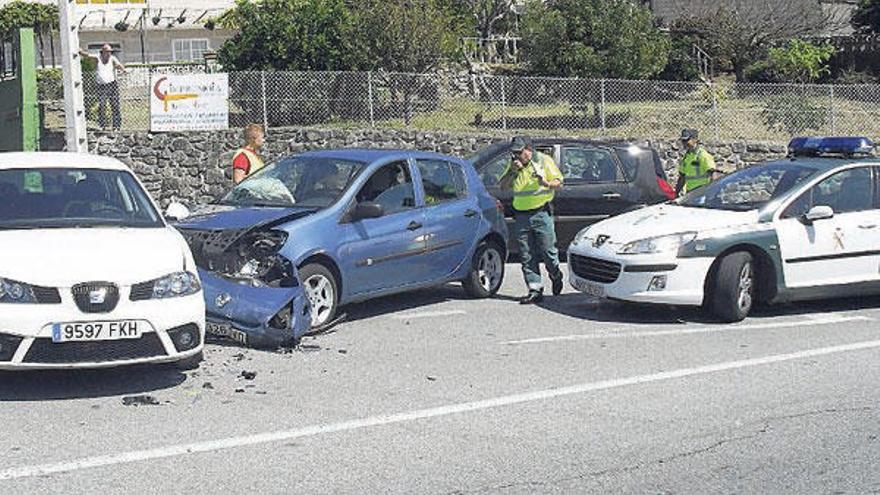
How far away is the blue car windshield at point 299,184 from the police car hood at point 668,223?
7.95ft

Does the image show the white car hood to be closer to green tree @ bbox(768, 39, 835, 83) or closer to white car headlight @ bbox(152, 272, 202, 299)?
white car headlight @ bbox(152, 272, 202, 299)

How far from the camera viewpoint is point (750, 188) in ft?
38.6

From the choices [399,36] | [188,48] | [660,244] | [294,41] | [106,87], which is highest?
[188,48]

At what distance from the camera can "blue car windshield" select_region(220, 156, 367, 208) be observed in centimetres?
1073

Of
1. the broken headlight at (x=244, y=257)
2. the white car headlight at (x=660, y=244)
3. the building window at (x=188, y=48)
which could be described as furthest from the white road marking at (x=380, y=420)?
the building window at (x=188, y=48)

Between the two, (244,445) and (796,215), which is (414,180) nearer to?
(796,215)

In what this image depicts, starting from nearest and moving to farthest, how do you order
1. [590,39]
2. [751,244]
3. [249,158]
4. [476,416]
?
[476,416] → [751,244] → [249,158] → [590,39]

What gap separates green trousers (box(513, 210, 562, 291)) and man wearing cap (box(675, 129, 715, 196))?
422cm

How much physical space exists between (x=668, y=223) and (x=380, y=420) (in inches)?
184

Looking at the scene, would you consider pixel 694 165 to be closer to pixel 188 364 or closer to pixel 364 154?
pixel 364 154

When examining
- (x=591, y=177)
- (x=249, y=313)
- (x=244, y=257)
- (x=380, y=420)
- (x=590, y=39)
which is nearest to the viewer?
(x=380, y=420)

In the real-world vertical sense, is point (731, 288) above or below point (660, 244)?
below

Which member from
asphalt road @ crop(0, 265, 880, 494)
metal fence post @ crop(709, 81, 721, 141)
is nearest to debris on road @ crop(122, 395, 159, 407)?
asphalt road @ crop(0, 265, 880, 494)

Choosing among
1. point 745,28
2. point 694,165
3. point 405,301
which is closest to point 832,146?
point 694,165
